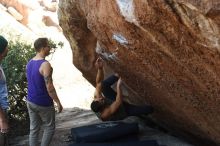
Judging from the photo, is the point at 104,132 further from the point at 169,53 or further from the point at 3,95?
the point at 169,53

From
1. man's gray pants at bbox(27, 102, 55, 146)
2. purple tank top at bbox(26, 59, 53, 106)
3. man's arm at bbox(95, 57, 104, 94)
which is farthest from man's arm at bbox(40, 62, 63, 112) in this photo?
man's arm at bbox(95, 57, 104, 94)

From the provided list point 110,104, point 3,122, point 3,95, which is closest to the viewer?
point 3,122

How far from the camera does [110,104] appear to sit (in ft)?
26.7

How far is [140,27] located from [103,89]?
3.47m

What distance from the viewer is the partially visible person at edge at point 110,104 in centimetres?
800

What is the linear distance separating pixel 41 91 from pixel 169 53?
7.87ft

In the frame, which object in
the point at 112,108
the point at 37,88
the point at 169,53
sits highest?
the point at 37,88

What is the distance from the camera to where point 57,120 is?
444 inches

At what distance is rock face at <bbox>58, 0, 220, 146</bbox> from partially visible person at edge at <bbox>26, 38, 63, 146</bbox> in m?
0.92

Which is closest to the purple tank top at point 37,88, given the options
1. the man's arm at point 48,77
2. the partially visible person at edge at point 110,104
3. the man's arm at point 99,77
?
the man's arm at point 48,77

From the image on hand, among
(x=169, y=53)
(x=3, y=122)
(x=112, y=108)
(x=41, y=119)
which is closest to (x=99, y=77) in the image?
(x=112, y=108)

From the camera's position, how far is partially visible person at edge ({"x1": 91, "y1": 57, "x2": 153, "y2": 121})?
8.00m

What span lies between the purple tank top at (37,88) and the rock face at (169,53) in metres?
1.13

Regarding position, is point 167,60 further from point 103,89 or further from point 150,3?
point 103,89
